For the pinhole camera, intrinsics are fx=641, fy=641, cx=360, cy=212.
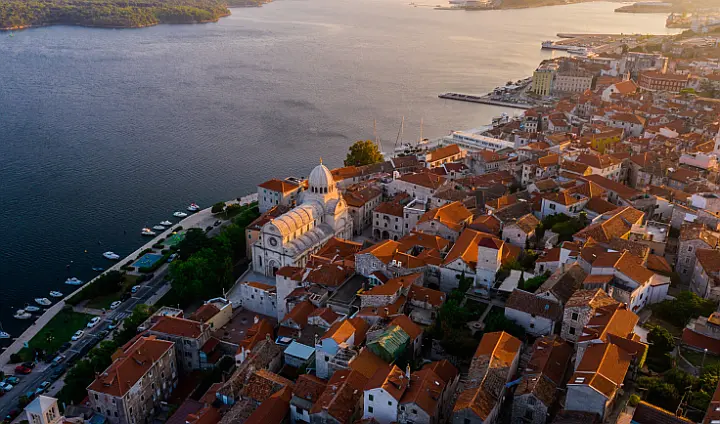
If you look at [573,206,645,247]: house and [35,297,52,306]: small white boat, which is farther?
[35,297,52,306]: small white boat

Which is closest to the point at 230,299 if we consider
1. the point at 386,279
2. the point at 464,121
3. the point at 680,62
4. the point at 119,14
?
the point at 386,279

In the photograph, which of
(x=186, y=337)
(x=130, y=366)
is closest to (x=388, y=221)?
(x=186, y=337)

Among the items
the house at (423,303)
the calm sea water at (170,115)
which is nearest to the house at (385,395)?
the house at (423,303)

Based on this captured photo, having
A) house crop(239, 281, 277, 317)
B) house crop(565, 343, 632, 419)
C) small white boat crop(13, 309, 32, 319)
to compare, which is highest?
house crop(565, 343, 632, 419)

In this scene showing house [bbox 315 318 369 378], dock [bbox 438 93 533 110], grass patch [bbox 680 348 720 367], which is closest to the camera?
grass patch [bbox 680 348 720 367]

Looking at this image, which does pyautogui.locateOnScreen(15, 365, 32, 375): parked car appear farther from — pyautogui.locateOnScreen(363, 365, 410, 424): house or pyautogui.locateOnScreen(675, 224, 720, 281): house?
pyautogui.locateOnScreen(675, 224, 720, 281): house

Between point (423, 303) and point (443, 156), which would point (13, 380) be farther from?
point (443, 156)

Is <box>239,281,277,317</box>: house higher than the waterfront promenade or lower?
higher

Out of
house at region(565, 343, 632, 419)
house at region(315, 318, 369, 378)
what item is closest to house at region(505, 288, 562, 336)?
house at region(565, 343, 632, 419)
